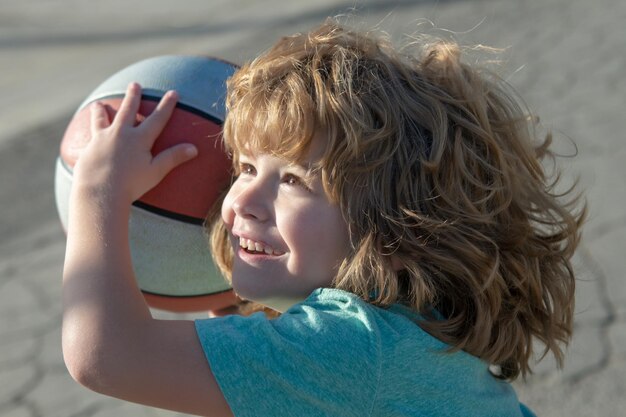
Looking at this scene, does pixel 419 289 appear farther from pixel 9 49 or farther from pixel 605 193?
pixel 9 49

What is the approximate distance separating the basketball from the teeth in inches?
12.7

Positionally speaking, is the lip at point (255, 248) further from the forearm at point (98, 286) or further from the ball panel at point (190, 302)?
the ball panel at point (190, 302)

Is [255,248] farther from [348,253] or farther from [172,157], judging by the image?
[172,157]

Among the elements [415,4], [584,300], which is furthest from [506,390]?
[415,4]

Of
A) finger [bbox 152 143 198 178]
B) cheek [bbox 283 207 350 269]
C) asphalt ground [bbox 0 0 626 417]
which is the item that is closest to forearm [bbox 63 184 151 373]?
finger [bbox 152 143 198 178]

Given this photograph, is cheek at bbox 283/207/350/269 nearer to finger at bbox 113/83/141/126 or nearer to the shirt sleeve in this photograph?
the shirt sleeve

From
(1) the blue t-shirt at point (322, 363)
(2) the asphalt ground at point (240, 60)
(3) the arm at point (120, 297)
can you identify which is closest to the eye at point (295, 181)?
(1) the blue t-shirt at point (322, 363)

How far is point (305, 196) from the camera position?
2018 millimetres

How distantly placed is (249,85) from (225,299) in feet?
2.54

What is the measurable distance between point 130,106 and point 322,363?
0.93 metres

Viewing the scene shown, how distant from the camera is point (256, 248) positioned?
2.10 meters

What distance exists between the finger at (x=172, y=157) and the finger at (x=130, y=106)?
0.12 metres

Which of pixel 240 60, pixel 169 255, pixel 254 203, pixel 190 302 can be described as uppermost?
pixel 254 203

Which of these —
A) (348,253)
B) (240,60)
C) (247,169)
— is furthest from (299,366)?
(240,60)
